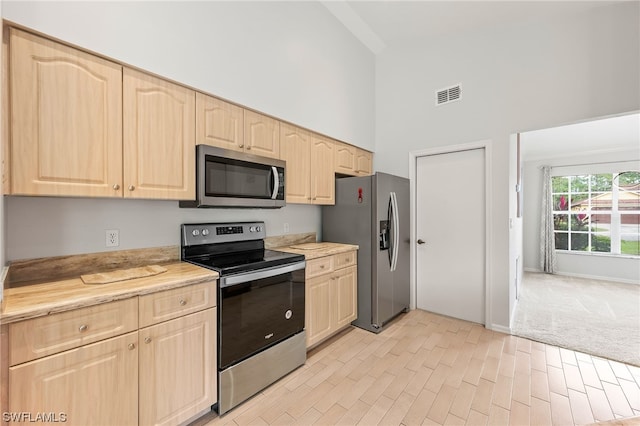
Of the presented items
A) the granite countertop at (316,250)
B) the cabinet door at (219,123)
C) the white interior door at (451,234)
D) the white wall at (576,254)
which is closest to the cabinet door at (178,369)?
the granite countertop at (316,250)

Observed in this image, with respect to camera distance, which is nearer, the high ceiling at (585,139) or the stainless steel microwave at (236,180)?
the stainless steel microwave at (236,180)

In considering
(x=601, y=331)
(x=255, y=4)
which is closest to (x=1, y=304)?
(x=255, y=4)

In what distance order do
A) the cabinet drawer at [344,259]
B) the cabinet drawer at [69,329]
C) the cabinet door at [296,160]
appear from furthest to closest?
1. the cabinet drawer at [344,259]
2. the cabinet door at [296,160]
3. the cabinet drawer at [69,329]

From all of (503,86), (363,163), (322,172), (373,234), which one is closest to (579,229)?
(503,86)

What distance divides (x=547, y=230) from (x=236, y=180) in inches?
261

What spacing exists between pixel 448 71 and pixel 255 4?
7.77ft

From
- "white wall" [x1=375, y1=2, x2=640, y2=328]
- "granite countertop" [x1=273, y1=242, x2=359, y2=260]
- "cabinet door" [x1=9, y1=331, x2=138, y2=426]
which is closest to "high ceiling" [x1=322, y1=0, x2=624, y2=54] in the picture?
"white wall" [x1=375, y1=2, x2=640, y2=328]

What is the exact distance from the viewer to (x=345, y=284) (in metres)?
2.88

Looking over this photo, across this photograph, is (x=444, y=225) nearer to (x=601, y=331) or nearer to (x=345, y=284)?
(x=345, y=284)

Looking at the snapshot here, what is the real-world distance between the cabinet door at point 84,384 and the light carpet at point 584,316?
3.55m

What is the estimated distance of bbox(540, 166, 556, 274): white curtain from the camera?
5730mm

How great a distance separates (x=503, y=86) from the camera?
2.97 meters

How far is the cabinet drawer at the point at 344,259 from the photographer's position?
2758mm

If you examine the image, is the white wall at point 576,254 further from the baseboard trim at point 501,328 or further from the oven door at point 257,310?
the oven door at point 257,310
